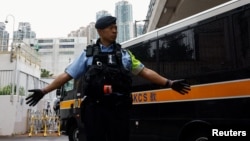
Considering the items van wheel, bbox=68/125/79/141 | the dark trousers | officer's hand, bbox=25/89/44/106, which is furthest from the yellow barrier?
the dark trousers

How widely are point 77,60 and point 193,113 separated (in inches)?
126

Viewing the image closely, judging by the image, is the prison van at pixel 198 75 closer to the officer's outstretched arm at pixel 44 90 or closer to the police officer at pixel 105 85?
the police officer at pixel 105 85

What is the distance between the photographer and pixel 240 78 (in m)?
5.24

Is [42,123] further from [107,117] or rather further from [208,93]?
[107,117]

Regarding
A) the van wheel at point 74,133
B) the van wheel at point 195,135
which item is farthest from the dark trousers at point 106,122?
the van wheel at point 74,133

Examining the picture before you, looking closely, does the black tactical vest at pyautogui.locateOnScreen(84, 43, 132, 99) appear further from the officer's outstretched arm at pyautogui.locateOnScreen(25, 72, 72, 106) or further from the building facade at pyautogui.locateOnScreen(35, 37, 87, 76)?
the building facade at pyautogui.locateOnScreen(35, 37, 87, 76)

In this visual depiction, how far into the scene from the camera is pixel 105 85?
10.2ft

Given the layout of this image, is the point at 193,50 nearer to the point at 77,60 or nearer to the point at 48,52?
the point at 77,60

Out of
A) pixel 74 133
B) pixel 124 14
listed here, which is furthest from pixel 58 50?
pixel 74 133

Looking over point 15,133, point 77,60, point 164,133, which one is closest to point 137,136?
point 164,133

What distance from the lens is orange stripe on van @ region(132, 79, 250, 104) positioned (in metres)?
5.21

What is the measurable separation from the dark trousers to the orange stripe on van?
2.64 metres

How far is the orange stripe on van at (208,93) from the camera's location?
5207 mm

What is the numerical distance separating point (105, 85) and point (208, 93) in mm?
3059
